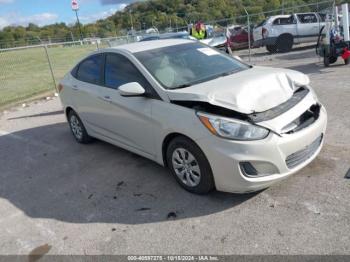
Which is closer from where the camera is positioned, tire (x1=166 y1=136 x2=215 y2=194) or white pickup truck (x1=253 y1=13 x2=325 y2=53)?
tire (x1=166 y1=136 x2=215 y2=194)

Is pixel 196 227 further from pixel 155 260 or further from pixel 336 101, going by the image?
pixel 336 101

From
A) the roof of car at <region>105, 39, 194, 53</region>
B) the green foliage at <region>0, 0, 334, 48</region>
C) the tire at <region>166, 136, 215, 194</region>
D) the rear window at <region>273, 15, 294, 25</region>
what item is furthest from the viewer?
the green foliage at <region>0, 0, 334, 48</region>

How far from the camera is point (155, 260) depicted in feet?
10.2

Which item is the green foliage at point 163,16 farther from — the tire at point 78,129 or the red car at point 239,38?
the tire at point 78,129

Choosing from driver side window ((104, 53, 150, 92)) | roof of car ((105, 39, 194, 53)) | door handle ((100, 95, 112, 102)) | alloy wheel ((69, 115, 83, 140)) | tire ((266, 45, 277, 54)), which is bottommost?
tire ((266, 45, 277, 54))

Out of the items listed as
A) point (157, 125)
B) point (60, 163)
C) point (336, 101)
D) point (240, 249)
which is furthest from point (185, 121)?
point (336, 101)

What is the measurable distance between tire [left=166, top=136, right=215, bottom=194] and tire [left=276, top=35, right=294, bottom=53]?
14.5 meters

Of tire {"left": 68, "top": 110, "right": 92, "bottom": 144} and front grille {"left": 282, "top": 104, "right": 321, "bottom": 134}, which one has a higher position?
front grille {"left": 282, "top": 104, "right": 321, "bottom": 134}

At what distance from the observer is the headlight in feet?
11.2

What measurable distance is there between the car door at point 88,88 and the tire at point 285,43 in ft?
42.8

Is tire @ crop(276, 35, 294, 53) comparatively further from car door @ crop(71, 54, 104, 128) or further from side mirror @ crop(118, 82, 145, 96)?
side mirror @ crop(118, 82, 145, 96)

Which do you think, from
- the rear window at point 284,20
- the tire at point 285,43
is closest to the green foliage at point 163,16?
the rear window at point 284,20

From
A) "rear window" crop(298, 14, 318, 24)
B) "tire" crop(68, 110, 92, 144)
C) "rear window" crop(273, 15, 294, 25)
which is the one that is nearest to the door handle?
"tire" crop(68, 110, 92, 144)

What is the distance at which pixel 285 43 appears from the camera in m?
17.1
